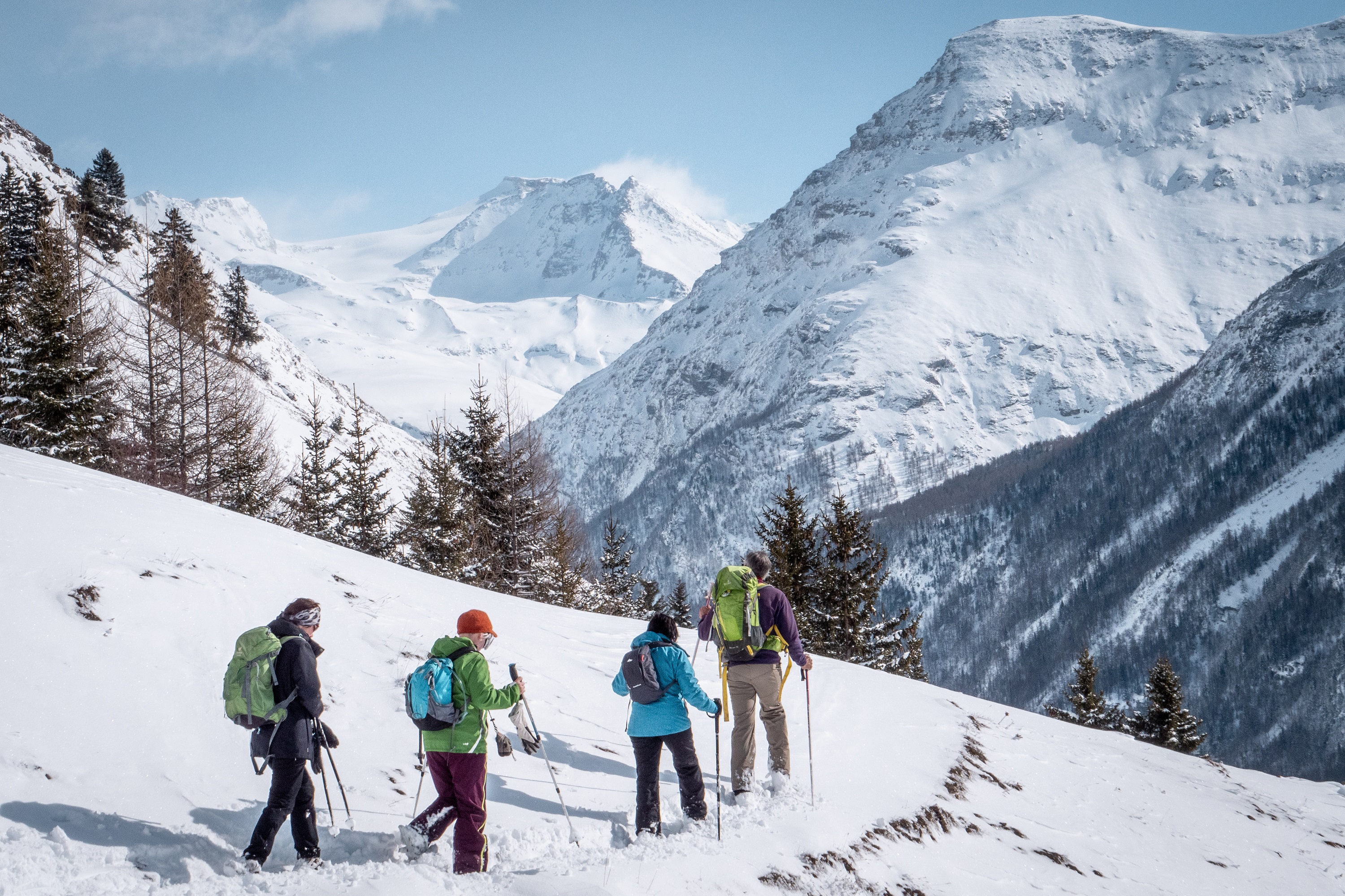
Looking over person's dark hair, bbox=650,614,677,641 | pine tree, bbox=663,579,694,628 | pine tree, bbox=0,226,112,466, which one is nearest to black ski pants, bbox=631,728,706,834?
person's dark hair, bbox=650,614,677,641

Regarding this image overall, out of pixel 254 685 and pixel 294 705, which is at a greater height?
pixel 254 685

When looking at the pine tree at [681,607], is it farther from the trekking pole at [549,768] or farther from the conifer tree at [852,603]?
the trekking pole at [549,768]

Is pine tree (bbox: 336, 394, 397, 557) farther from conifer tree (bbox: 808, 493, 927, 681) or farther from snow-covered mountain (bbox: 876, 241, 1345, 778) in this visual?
snow-covered mountain (bbox: 876, 241, 1345, 778)

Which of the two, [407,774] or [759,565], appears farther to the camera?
[759,565]

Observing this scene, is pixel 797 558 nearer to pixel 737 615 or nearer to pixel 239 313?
pixel 737 615

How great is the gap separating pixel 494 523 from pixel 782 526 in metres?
10.6

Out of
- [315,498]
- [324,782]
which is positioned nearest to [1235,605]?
[315,498]

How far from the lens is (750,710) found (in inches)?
343

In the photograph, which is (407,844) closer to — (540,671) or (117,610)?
(117,610)

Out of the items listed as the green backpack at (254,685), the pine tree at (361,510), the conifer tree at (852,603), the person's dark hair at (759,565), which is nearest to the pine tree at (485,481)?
the pine tree at (361,510)

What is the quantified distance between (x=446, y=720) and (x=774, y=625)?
387cm

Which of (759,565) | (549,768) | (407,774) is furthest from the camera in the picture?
(759,565)

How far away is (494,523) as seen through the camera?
2761 centimetres

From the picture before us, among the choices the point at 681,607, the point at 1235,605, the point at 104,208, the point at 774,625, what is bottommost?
the point at 1235,605
